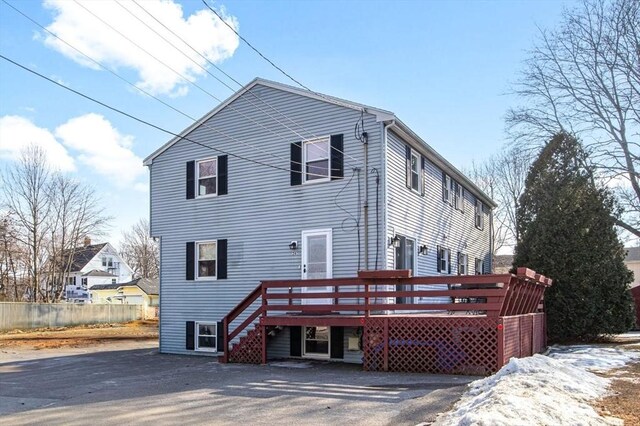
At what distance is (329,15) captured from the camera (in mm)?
11969

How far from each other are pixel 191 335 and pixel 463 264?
386 inches

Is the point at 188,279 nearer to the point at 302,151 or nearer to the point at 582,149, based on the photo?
the point at 302,151

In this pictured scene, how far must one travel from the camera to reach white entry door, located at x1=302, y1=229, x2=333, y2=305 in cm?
1345

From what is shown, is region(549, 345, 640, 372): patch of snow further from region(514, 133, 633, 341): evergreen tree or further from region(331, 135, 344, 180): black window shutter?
region(331, 135, 344, 180): black window shutter

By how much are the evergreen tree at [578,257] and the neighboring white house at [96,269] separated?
4849 cm

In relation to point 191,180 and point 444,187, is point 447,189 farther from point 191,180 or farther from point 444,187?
point 191,180

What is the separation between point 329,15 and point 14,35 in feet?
20.3

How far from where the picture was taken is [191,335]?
15.8m

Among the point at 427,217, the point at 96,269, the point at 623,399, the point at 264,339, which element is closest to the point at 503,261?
the point at 427,217

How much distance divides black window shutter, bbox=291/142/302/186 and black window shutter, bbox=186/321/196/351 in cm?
513

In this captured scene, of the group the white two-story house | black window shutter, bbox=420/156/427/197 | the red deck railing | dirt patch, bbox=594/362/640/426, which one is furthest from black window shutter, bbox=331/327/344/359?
dirt patch, bbox=594/362/640/426

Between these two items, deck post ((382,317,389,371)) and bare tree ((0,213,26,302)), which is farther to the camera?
bare tree ((0,213,26,302))

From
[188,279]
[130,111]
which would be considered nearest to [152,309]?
[188,279]

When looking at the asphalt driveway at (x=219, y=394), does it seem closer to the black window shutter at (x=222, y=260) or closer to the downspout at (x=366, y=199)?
the downspout at (x=366, y=199)
